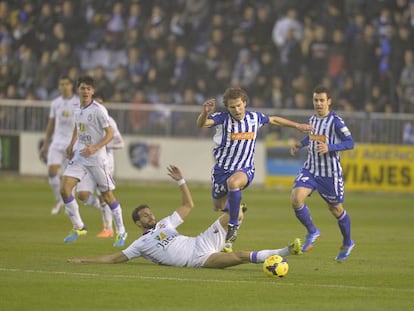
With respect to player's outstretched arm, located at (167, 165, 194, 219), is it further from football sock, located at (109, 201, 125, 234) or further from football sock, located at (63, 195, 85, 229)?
football sock, located at (63, 195, 85, 229)

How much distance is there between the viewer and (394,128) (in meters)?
28.3

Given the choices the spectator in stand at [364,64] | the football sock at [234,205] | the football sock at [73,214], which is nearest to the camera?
the football sock at [234,205]

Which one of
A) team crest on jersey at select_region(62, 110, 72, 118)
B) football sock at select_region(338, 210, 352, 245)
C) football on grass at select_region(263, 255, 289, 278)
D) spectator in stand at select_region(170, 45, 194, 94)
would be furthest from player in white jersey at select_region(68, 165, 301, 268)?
spectator in stand at select_region(170, 45, 194, 94)

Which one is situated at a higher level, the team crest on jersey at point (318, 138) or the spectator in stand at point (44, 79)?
the spectator in stand at point (44, 79)

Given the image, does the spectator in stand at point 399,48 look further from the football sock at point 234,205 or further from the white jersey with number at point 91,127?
the football sock at point 234,205

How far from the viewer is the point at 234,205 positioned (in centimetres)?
1319

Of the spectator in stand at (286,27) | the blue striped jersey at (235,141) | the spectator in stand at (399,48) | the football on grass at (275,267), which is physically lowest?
the football on grass at (275,267)

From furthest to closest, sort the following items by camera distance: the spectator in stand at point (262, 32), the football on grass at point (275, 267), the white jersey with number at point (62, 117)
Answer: the spectator in stand at point (262, 32), the white jersey with number at point (62, 117), the football on grass at point (275, 267)

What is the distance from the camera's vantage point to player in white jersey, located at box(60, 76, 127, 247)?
15.8m

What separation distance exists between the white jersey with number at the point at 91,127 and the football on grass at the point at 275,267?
511cm

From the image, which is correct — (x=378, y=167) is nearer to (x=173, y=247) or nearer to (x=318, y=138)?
(x=318, y=138)

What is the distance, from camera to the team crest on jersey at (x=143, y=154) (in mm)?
30219

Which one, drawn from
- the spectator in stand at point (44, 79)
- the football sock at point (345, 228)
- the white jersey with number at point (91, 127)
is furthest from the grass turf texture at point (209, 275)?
the spectator in stand at point (44, 79)

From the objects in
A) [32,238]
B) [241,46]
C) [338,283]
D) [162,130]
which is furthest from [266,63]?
[338,283]
